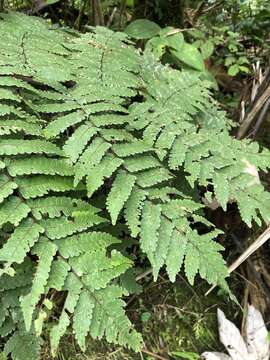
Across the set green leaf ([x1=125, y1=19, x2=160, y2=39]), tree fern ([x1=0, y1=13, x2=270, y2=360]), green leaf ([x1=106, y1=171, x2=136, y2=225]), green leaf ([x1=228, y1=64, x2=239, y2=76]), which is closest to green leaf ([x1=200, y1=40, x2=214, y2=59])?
green leaf ([x1=228, y1=64, x2=239, y2=76])

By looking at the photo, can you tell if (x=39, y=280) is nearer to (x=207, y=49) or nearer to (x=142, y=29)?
(x=142, y=29)

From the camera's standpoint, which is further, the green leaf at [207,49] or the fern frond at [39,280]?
the green leaf at [207,49]

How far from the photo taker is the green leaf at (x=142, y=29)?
2889 millimetres

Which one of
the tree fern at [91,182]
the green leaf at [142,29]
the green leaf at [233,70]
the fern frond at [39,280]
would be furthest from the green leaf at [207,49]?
the fern frond at [39,280]

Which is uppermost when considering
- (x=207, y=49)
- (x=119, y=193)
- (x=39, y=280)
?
(x=207, y=49)

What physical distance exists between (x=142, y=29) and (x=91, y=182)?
1.54 metres

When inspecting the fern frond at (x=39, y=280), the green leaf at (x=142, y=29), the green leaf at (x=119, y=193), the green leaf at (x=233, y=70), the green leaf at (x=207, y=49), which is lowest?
the fern frond at (x=39, y=280)

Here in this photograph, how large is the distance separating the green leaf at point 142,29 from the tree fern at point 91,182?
0.61 m

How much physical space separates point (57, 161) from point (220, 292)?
1237mm

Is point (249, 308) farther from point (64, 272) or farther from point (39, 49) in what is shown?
point (39, 49)

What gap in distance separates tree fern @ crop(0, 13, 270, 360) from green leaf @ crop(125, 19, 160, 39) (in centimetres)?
61

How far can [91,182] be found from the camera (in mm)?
1722

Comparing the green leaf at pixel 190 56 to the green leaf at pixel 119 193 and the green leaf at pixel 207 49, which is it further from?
the green leaf at pixel 119 193

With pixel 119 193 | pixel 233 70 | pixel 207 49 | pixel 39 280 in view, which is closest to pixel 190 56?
pixel 207 49
